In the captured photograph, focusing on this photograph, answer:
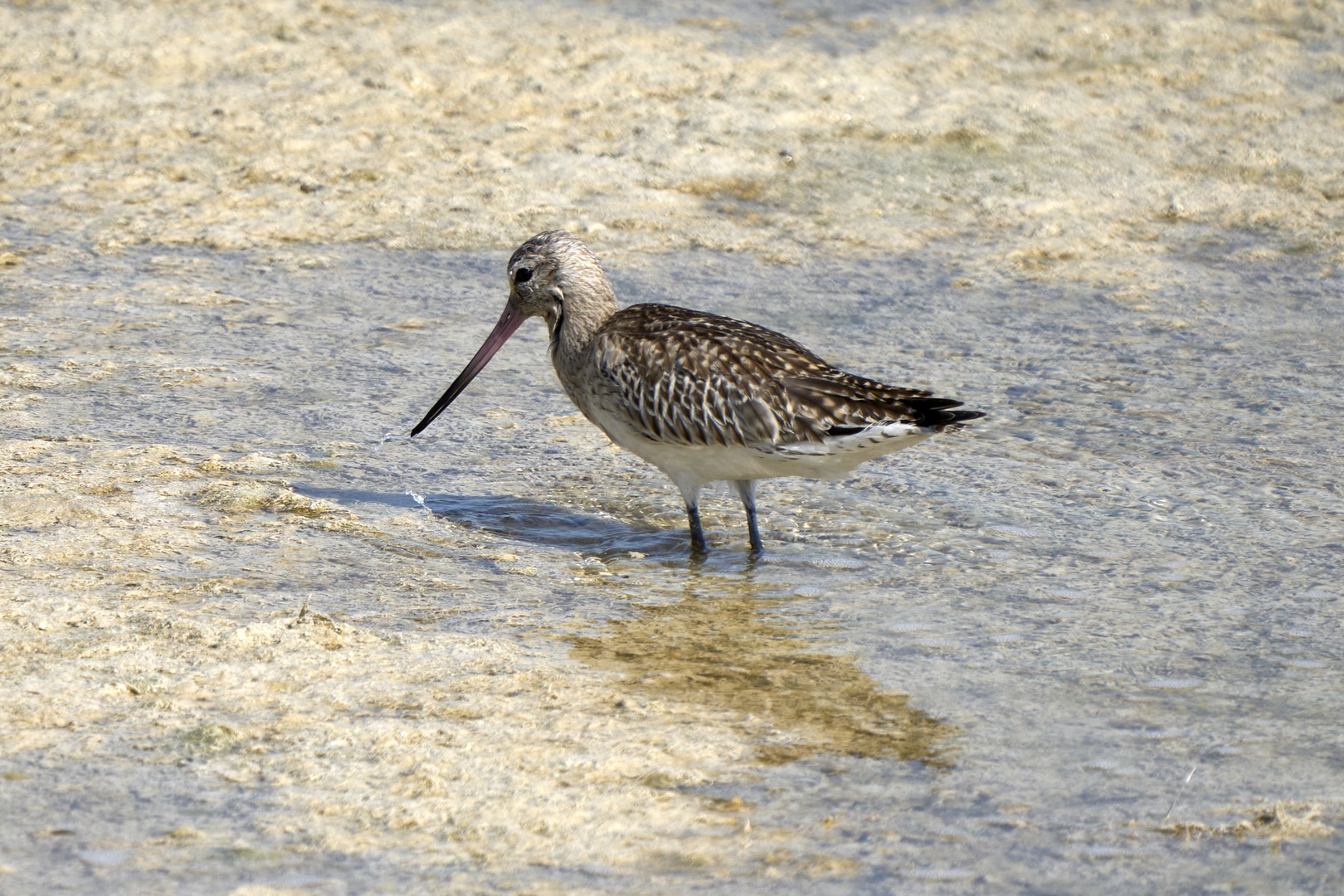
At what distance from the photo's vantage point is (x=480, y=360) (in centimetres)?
708

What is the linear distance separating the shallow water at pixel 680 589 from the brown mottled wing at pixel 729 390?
51 cm

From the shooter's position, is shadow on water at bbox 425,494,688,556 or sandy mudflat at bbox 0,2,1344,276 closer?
shadow on water at bbox 425,494,688,556

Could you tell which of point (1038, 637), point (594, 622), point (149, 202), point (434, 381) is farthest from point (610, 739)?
point (149, 202)

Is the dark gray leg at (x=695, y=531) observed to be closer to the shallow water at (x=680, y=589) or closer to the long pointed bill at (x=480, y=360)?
the shallow water at (x=680, y=589)

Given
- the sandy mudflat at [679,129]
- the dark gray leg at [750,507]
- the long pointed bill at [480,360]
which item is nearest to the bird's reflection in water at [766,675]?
the dark gray leg at [750,507]

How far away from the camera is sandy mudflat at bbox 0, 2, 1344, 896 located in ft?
13.5

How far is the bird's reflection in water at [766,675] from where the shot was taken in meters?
4.59

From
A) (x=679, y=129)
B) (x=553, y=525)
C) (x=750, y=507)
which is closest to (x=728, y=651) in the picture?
(x=750, y=507)

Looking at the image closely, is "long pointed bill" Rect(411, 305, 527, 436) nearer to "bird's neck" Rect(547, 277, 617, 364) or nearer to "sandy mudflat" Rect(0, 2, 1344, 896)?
"sandy mudflat" Rect(0, 2, 1344, 896)

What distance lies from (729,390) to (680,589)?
749mm

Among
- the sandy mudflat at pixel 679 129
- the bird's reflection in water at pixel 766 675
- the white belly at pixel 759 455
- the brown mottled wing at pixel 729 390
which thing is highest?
the sandy mudflat at pixel 679 129

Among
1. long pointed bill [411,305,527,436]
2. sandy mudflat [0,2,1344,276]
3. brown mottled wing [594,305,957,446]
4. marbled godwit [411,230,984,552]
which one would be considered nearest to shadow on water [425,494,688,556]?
marbled godwit [411,230,984,552]

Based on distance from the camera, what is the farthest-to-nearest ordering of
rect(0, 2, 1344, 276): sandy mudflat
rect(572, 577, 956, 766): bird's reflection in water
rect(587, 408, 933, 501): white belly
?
rect(0, 2, 1344, 276): sandy mudflat < rect(587, 408, 933, 501): white belly < rect(572, 577, 956, 766): bird's reflection in water

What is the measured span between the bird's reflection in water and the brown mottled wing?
0.60 meters
